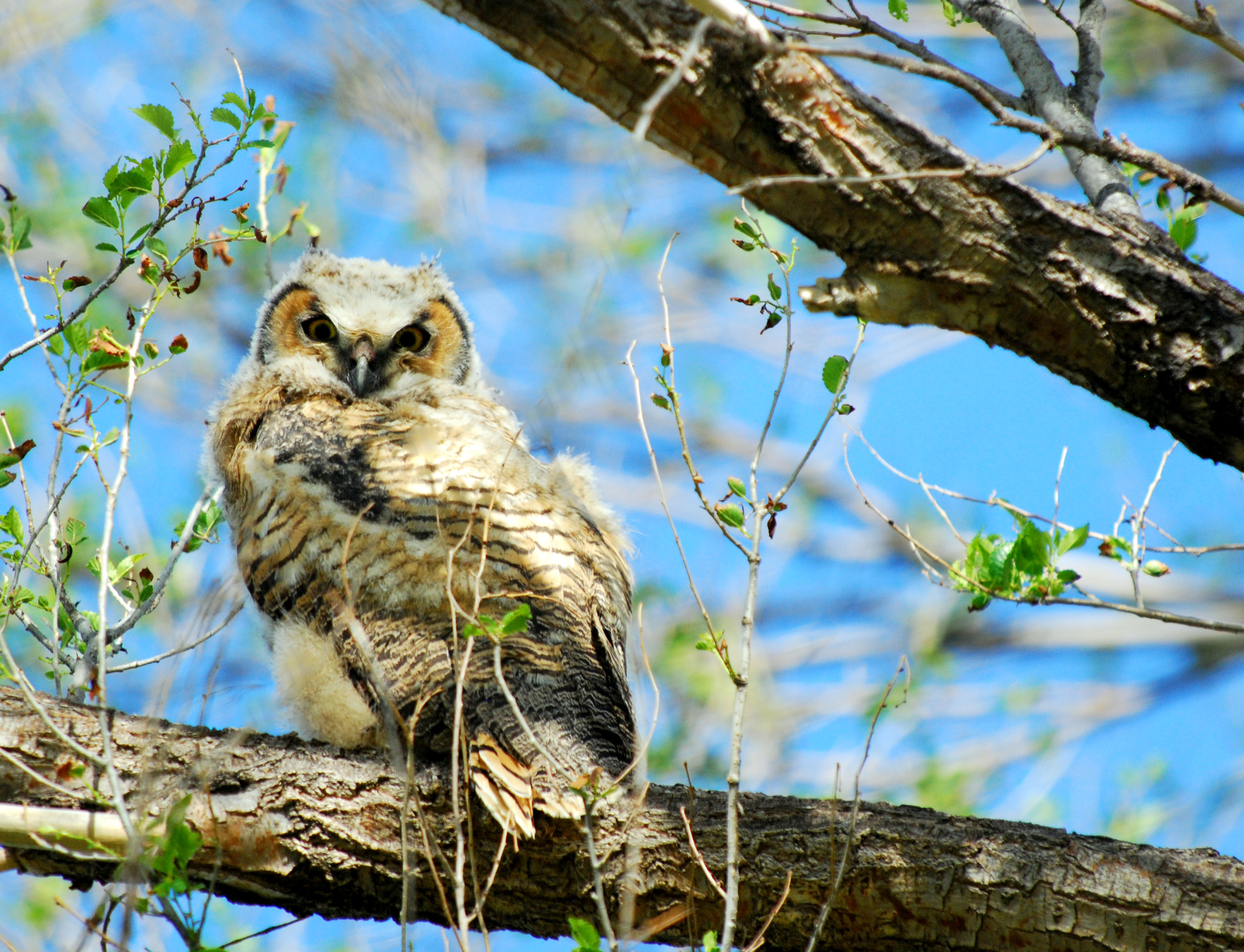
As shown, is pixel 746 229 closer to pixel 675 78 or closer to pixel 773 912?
pixel 675 78

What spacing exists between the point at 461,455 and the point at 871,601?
6.23 meters

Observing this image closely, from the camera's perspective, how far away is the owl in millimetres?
2564

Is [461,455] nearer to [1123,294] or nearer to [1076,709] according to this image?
[1123,294]

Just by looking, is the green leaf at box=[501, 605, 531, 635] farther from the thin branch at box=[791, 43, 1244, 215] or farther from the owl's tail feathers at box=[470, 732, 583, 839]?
the thin branch at box=[791, 43, 1244, 215]

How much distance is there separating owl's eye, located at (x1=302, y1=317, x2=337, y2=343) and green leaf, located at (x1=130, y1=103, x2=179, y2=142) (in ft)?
4.93

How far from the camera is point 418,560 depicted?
2982 millimetres

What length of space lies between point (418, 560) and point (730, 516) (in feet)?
3.09

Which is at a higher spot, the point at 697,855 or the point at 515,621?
the point at 515,621

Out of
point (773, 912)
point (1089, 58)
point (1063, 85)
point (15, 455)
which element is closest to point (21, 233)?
point (15, 455)

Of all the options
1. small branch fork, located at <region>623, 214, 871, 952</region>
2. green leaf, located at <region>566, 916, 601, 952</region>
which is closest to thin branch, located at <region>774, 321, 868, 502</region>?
small branch fork, located at <region>623, 214, 871, 952</region>

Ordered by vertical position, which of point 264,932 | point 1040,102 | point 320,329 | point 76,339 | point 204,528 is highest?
point 320,329

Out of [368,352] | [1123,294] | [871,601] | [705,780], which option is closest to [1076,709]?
[871,601]

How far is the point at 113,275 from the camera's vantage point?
2.42 meters

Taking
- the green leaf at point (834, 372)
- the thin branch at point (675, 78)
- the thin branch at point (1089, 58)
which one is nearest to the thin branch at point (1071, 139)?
the thin branch at point (675, 78)
